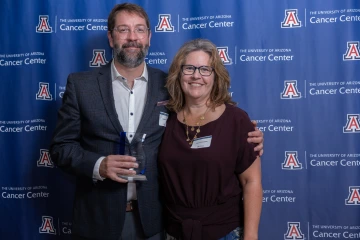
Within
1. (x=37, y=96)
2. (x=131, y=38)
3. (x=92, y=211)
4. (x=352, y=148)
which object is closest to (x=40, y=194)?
(x=37, y=96)

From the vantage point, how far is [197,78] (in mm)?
1881

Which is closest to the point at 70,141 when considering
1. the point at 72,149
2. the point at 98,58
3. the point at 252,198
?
the point at 72,149

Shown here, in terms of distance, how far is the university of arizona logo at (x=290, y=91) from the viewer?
2.77 meters

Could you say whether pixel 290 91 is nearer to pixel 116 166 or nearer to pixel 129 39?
pixel 129 39

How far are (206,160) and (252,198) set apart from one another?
334mm

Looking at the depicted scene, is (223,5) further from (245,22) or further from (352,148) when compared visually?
(352,148)

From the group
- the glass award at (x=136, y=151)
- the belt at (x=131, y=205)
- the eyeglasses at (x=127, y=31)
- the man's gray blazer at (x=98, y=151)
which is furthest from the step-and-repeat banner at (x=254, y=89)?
the glass award at (x=136, y=151)

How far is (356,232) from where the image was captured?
9.05 feet

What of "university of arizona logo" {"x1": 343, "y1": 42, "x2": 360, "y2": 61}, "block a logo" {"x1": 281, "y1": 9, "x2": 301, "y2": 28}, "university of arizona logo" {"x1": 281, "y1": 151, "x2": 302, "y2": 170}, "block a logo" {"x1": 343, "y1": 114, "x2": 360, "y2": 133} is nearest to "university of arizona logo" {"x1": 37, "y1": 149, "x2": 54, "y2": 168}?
"university of arizona logo" {"x1": 281, "y1": 151, "x2": 302, "y2": 170}

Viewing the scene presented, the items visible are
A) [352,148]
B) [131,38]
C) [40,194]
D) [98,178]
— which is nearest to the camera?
[98,178]

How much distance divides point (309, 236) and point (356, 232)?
0.35m

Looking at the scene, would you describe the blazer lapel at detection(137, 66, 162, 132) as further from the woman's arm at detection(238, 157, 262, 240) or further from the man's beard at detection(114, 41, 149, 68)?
the woman's arm at detection(238, 157, 262, 240)

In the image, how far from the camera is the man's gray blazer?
73.7 inches

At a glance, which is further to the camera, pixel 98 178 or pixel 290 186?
pixel 290 186
